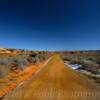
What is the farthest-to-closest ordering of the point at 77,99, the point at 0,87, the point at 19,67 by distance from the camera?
the point at 19,67
the point at 0,87
the point at 77,99

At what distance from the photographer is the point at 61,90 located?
8805 millimetres

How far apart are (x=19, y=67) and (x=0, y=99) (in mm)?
12930

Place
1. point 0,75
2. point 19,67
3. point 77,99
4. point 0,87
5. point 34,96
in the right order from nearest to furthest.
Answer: point 77,99
point 34,96
point 0,87
point 0,75
point 19,67

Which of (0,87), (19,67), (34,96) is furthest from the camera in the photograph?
(19,67)

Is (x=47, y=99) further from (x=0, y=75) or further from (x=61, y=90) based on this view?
(x=0, y=75)

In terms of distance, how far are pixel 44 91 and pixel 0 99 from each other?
223cm

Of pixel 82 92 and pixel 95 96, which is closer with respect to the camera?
pixel 95 96

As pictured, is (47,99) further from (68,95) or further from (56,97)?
(68,95)

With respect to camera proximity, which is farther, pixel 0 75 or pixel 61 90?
pixel 0 75

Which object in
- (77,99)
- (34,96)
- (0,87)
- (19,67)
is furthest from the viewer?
(19,67)

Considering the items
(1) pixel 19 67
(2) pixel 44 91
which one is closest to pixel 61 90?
(2) pixel 44 91

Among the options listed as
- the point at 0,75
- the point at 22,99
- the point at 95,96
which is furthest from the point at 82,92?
the point at 0,75

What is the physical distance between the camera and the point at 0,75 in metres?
14.7

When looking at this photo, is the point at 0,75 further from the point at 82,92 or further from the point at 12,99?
the point at 82,92
